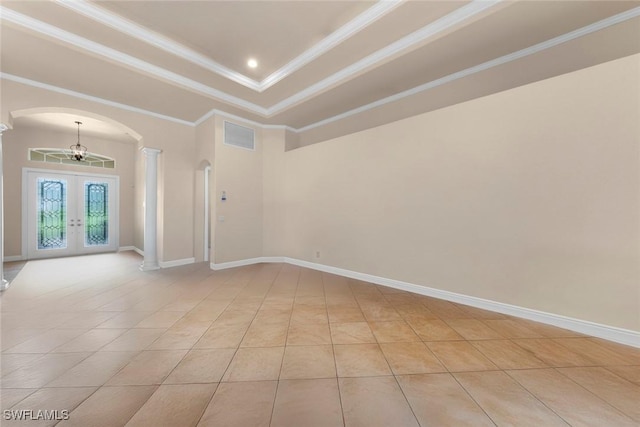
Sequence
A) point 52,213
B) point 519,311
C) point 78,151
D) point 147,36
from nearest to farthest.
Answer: point 519,311
point 147,36
point 78,151
point 52,213

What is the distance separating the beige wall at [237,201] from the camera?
501cm

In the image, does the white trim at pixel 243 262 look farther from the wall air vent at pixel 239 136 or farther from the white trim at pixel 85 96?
the white trim at pixel 85 96

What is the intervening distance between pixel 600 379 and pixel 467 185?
7.24ft

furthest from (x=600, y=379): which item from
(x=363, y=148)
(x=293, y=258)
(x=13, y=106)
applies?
(x=13, y=106)

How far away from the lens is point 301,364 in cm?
195

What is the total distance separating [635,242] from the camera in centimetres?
227

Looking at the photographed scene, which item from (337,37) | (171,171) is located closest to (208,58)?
(337,37)

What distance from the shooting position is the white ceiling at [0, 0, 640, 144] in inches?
105

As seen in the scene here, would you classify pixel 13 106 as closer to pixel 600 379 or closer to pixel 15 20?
pixel 15 20

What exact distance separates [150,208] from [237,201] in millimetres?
2000

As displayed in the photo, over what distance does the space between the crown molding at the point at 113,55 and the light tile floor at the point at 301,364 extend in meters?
3.51

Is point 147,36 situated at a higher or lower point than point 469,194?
higher

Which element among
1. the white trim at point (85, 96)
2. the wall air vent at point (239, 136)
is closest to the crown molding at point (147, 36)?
the wall air vent at point (239, 136)

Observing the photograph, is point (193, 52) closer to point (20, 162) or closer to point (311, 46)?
point (311, 46)
